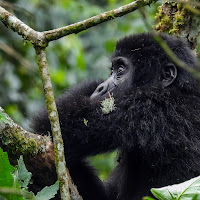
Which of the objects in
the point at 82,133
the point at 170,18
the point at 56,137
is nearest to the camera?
the point at 56,137

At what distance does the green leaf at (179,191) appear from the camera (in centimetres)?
257

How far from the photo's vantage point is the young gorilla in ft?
12.0

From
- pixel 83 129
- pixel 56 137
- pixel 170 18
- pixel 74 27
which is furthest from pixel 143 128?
pixel 170 18

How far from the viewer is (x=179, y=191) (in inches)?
103

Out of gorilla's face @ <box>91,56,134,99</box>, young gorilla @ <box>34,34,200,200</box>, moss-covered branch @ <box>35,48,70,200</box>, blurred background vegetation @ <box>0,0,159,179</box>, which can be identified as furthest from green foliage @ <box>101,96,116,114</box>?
blurred background vegetation @ <box>0,0,159,179</box>

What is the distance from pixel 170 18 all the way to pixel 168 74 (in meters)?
0.81

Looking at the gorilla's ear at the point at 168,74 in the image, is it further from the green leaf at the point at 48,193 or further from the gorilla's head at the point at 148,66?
the green leaf at the point at 48,193

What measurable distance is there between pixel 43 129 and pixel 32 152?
67cm

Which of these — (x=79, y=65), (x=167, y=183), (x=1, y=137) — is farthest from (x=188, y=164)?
(x=79, y=65)

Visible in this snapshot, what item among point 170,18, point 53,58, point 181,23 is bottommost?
point 181,23

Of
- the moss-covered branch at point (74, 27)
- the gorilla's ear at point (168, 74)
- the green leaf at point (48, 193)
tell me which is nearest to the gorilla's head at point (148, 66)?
the gorilla's ear at point (168, 74)

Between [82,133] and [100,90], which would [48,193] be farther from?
[100,90]

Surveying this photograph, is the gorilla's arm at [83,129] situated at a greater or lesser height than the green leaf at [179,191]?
greater

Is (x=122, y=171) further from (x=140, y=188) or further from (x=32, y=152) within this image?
(x=32, y=152)
